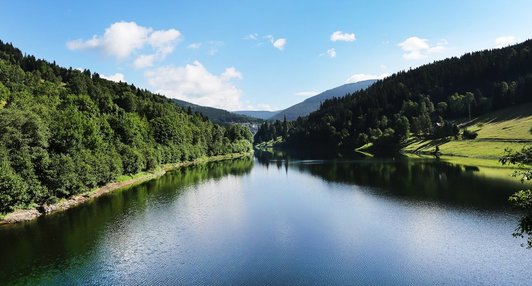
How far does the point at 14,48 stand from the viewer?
644 ft

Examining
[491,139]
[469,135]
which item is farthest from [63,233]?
[469,135]

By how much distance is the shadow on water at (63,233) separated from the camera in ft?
122

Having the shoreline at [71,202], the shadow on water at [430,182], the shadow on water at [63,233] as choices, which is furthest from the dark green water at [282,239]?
the shoreline at [71,202]

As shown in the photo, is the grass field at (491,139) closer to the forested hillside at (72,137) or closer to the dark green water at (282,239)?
the dark green water at (282,239)

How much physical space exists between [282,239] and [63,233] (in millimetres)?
28251

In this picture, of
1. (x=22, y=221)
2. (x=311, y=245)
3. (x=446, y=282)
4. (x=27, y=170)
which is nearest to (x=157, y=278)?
(x=311, y=245)

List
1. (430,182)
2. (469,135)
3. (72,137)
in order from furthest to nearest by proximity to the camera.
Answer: (469,135) → (430,182) → (72,137)

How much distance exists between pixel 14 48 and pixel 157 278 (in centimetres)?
21332

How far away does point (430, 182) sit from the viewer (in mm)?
81000

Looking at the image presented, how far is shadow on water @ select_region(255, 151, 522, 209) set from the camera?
206 feet

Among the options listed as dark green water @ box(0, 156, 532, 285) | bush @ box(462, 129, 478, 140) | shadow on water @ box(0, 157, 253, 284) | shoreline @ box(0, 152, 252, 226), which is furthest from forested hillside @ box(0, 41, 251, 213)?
bush @ box(462, 129, 478, 140)

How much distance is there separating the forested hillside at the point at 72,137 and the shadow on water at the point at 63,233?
17.6ft

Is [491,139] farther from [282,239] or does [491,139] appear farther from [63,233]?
[63,233]

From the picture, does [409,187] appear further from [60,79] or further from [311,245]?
[60,79]
